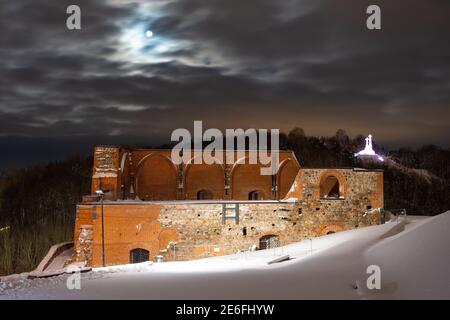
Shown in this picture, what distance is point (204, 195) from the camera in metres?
28.8

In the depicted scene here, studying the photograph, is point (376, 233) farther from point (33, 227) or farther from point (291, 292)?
point (33, 227)

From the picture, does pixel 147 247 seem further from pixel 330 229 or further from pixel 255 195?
pixel 255 195

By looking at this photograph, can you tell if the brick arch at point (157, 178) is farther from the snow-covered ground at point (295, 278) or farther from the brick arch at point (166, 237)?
the snow-covered ground at point (295, 278)

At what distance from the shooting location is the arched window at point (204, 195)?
28.6 m

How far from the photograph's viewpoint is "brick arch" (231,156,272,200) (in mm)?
28234

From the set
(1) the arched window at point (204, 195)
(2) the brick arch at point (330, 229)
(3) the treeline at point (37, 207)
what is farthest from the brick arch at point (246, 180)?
(3) the treeline at point (37, 207)

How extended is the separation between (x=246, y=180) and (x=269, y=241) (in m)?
8.15

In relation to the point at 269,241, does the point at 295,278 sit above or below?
above

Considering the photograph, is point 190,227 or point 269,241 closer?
point 190,227

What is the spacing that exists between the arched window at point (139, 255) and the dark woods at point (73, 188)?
50.4ft

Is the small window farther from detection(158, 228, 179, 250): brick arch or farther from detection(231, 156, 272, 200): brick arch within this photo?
detection(158, 228, 179, 250): brick arch
